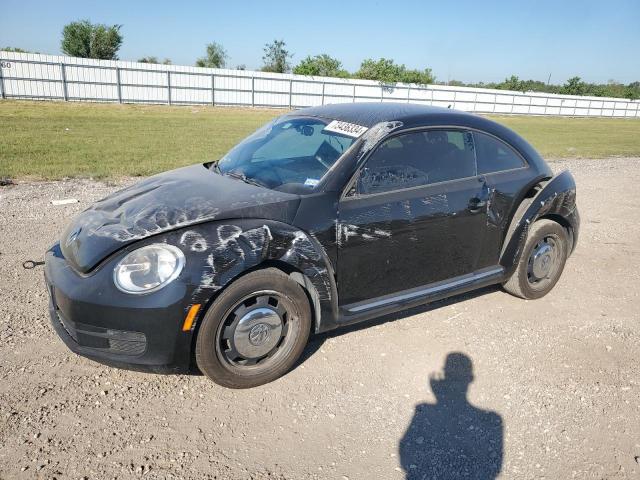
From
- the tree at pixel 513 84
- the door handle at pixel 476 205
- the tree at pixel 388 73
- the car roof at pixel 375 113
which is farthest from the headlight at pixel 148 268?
the tree at pixel 513 84

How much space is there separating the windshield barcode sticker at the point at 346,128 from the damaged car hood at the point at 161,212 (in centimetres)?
71

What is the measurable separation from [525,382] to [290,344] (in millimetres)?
1616

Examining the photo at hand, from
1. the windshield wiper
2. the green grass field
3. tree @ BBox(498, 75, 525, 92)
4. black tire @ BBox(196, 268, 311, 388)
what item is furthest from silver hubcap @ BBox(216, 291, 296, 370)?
tree @ BBox(498, 75, 525, 92)

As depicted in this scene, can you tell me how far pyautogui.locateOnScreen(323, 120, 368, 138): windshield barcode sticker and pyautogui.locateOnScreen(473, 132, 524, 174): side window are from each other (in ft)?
3.56

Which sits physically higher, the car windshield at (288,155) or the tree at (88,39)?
the tree at (88,39)

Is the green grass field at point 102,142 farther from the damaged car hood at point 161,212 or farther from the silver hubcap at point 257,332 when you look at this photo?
the silver hubcap at point 257,332

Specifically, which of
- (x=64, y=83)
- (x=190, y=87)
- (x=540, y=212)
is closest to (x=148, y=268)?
(x=540, y=212)

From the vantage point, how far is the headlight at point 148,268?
2.72 m

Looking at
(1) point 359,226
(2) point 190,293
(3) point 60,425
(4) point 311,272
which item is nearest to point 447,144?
(1) point 359,226

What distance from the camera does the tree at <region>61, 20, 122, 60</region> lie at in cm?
4738

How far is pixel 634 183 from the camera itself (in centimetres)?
1075

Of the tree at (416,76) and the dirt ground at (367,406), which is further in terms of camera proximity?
the tree at (416,76)

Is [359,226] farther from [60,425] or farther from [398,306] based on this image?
[60,425]

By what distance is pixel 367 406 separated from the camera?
3.00 m
